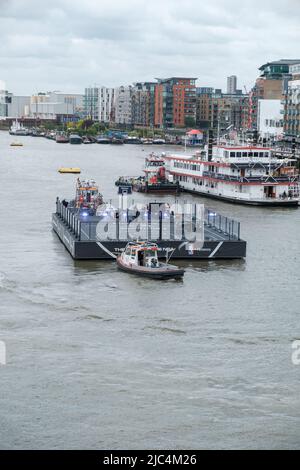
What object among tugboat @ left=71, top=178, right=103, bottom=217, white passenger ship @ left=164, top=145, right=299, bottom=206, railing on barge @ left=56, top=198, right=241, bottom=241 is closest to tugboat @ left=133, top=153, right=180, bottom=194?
white passenger ship @ left=164, top=145, right=299, bottom=206

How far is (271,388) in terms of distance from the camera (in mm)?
17312

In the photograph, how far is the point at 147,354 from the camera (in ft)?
63.0

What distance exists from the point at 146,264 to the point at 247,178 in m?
24.0

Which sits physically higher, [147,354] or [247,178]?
[247,178]

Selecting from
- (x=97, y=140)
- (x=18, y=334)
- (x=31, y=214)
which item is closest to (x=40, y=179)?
(x=31, y=214)

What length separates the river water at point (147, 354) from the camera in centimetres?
1538

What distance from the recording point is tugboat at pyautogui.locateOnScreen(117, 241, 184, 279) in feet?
85.5

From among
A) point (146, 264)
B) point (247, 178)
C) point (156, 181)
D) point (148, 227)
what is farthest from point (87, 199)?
point (156, 181)

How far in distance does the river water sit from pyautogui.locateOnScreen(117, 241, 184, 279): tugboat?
0.32m

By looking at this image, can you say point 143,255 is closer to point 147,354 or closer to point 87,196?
point 147,354

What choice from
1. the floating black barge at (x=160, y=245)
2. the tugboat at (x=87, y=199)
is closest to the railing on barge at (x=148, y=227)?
the floating black barge at (x=160, y=245)

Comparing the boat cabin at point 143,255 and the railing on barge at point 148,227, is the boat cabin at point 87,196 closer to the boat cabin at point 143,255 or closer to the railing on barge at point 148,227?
the railing on barge at point 148,227

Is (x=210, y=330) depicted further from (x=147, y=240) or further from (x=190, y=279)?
(x=147, y=240)
